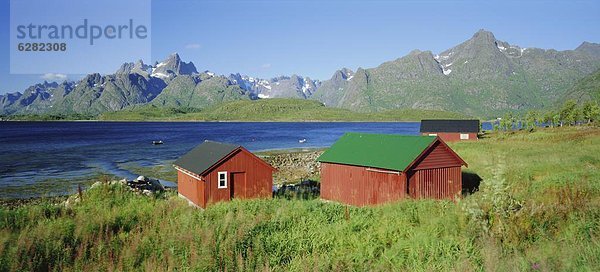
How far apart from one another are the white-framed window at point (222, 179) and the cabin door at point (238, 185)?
1.78 ft

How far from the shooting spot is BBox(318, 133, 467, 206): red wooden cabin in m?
25.3

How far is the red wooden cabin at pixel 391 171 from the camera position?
83.0ft

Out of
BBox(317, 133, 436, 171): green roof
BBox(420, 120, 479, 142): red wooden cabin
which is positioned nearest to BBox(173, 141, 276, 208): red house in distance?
BBox(317, 133, 436, 171): green roof

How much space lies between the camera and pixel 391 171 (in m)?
25.3

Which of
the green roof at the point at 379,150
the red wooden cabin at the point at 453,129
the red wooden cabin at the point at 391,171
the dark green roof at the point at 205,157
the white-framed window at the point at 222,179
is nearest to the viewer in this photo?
the red wooden cabin at the point at 391,171

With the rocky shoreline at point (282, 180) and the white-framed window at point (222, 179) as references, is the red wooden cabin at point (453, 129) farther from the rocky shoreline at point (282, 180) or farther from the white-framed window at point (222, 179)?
the white-framed window at point (222, 179)

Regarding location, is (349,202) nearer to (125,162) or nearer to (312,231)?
(312,231)

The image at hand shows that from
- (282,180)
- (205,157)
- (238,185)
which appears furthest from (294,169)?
(238,185)

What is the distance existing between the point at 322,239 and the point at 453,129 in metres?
71.1

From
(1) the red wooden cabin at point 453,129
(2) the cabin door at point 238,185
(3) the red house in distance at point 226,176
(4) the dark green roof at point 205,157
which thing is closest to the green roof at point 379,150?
(3) the red house in distance at point 226,176

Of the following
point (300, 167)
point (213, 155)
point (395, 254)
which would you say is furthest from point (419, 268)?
point (300, 167)

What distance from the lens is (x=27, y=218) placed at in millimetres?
13125

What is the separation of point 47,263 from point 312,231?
6685 mm

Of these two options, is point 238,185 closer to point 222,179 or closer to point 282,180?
point 222,179
